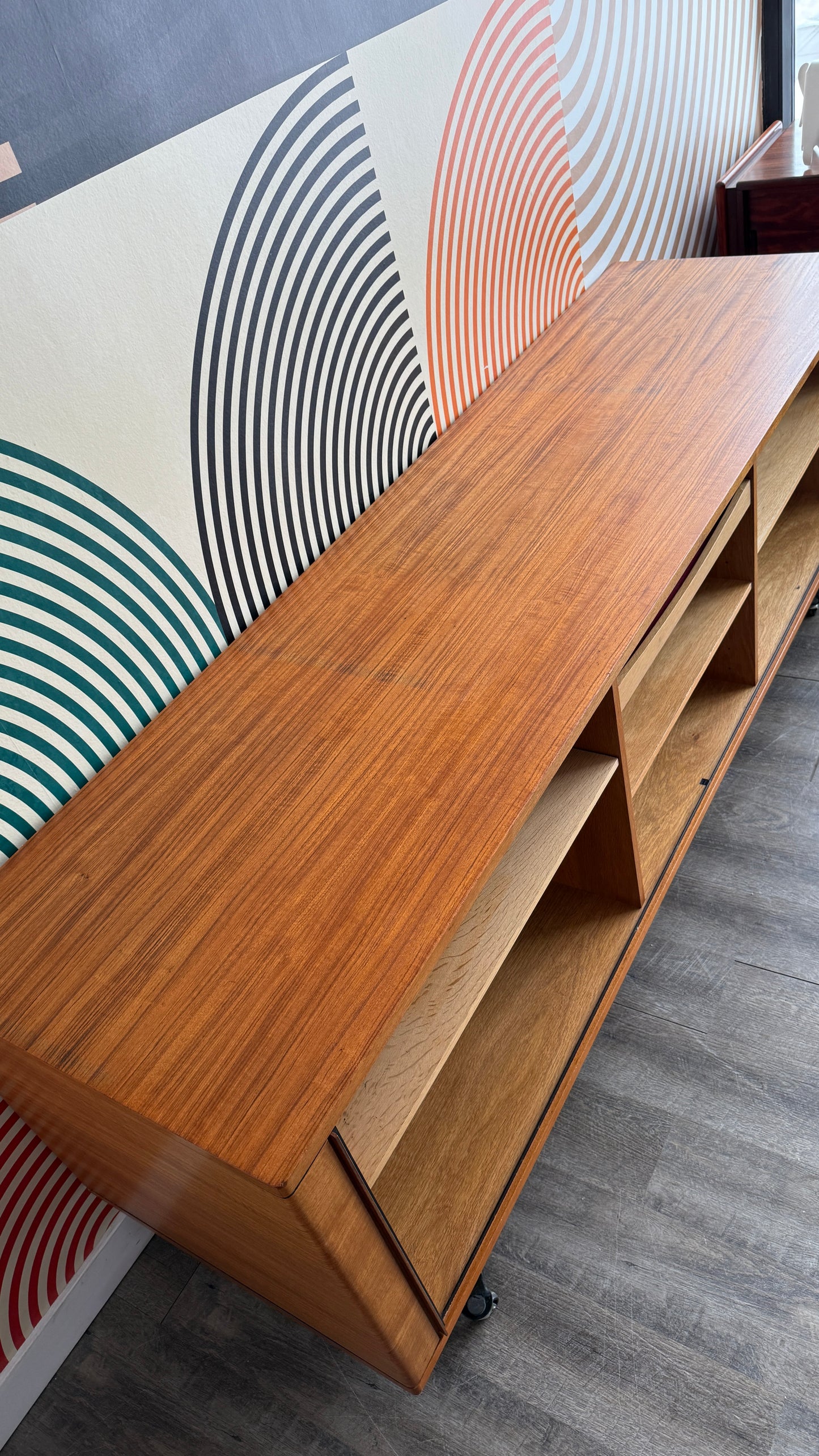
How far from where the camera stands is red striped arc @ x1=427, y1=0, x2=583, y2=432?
65.9 inches

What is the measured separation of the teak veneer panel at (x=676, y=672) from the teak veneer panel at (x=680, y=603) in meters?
0.05

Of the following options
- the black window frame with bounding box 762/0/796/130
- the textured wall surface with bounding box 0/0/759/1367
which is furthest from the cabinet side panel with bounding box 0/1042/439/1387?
the black window frame with bounding box 762/0/796/130

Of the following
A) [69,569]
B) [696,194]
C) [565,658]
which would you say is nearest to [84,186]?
[69,569]

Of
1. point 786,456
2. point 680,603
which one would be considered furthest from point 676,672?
point 786,456

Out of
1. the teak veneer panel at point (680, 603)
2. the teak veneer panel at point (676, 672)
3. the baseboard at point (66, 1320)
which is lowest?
the baseboard at point (66, 1320)

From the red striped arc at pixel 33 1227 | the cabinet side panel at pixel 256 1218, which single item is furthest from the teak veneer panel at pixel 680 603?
the red striped arc at pixel 33 1227

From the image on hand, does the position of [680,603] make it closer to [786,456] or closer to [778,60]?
[786,456]

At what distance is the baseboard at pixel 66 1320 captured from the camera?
1.39m

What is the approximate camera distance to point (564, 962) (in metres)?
1.42

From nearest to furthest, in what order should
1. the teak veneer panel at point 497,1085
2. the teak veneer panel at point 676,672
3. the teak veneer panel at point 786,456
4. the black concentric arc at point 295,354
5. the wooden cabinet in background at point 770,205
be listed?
the teak veneer panel at point 497,1085
the black concentric arc at point 295,354
the teak veneer panel at point 676,672
the teak veneer panel at point 786,456
the wooden cabinet in background at point 770,205

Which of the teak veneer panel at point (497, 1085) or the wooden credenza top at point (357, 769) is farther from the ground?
the wooden credenza top at point (357, 769)

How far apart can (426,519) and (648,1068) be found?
887 millimetres

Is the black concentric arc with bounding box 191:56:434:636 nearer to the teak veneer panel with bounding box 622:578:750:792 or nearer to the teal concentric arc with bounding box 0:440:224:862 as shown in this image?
the teal concentric arc with bounding box 0:440:224:862

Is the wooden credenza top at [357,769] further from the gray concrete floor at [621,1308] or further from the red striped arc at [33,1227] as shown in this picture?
the gray concrete floor at [621,1308]
